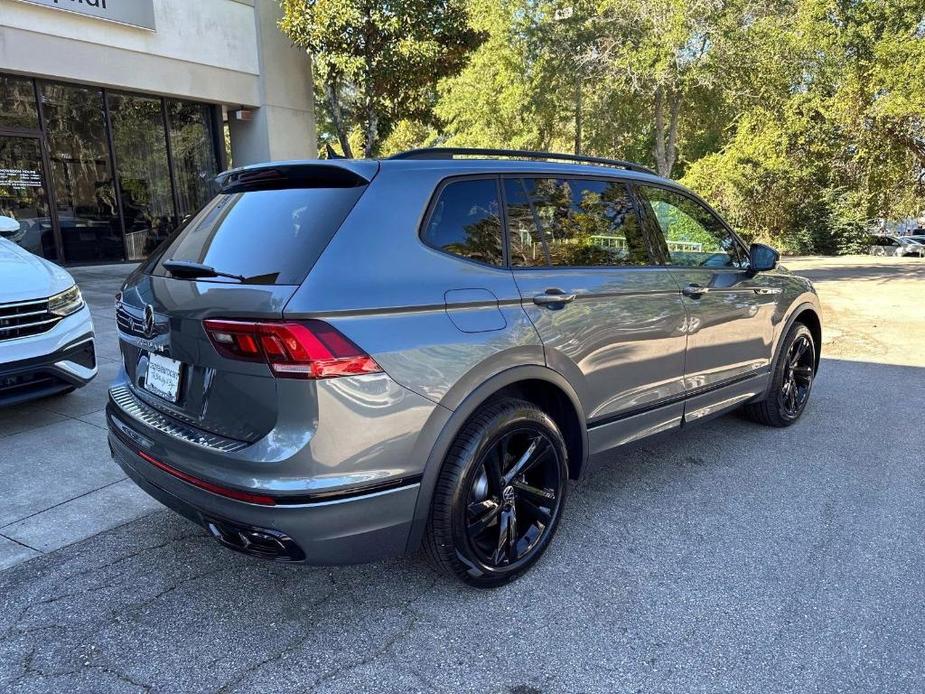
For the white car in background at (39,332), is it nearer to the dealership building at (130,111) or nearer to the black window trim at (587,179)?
the black window trim at (587,179)

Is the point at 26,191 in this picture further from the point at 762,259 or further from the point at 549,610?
the point at 549,610

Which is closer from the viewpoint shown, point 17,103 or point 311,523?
point 311,523

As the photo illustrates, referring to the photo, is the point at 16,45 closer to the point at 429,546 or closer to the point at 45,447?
the point at 45,447

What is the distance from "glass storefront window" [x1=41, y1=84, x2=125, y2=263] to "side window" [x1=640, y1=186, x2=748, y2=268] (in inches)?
449

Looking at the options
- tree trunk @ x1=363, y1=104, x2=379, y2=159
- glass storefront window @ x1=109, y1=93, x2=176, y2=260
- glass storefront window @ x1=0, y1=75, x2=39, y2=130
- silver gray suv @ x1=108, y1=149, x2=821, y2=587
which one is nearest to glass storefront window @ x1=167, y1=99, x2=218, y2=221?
glass storefront window @ x1=109, y1=93, x2=176, y2=260

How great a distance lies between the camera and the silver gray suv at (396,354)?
2.17 m

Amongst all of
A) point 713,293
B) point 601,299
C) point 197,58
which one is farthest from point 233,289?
point 197,58

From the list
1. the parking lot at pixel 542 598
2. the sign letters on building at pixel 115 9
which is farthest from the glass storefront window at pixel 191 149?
the parking lot at pixel 542 598

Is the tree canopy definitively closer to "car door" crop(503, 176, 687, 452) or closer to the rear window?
"car door" crop(503, 176, 687, 452)

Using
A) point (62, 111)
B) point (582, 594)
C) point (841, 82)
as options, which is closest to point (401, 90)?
point (62, 111)

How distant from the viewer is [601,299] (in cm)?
307

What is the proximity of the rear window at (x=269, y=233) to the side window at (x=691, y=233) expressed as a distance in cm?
200

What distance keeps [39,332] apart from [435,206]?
129 inches

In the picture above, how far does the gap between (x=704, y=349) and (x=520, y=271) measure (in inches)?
60.8
